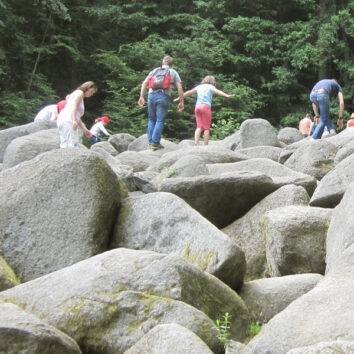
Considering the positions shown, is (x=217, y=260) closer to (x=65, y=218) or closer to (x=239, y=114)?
(x=65, y=218)

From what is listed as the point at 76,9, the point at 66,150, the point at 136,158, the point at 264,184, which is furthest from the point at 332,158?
the point at 76,9

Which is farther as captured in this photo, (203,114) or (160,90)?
(203,114)

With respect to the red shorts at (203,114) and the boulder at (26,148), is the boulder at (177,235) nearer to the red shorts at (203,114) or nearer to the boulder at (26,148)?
the boulder at (26,148)

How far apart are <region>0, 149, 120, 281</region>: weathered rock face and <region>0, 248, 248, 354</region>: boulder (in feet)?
3.30

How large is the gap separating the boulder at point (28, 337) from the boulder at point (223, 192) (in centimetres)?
335

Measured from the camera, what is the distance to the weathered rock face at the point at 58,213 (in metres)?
5.47

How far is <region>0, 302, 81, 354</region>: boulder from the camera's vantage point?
3.43 meters

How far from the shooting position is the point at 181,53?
24.7 m

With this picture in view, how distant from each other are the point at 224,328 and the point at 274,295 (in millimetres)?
755

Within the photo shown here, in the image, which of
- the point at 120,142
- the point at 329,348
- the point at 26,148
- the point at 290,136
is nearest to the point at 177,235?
the point at 329,348

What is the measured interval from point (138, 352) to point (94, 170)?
2.47m

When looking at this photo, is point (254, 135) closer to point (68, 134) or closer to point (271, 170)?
point (271, 170)

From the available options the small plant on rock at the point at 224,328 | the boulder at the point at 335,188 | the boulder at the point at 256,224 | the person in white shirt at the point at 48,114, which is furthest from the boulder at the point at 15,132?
the small plant on rock at the point at 224,328

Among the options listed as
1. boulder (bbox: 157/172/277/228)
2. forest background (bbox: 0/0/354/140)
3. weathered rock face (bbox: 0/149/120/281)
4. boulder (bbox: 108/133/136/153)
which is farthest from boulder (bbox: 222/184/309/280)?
forest background (bbox: 0/0/354/140)
